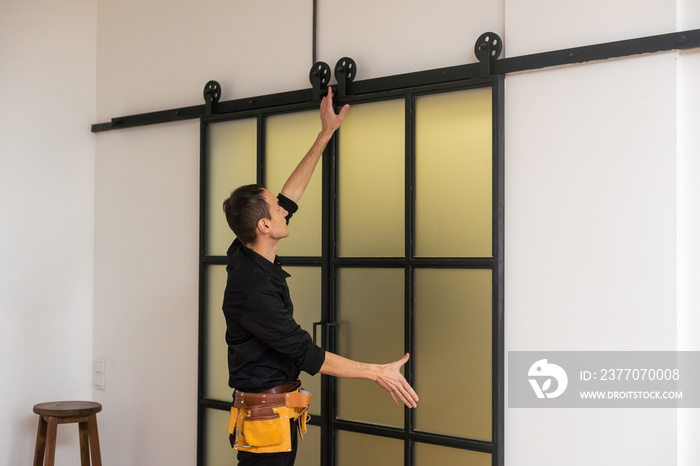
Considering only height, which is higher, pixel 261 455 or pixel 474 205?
pixel 474 205

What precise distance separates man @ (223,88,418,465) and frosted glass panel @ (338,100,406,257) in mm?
422

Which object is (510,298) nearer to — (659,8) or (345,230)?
(345,230)

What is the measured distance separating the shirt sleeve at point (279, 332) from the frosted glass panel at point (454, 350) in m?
0.51

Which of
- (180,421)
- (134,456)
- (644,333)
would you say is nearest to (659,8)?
(644,333)

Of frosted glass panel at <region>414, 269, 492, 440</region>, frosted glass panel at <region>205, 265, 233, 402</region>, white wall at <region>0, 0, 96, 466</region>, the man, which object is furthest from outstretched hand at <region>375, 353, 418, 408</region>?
white wall at <region>0, 0, 96, 466</region>

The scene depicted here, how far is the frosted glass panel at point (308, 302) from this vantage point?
322cm

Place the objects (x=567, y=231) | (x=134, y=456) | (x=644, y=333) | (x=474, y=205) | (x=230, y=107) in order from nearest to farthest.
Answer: (x=644, y=333) → (x=567, y=231) → (x=474, y=205) → (x=230, y=107) → (x=134, y=456)

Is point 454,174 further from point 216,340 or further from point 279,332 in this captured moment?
point 216,340

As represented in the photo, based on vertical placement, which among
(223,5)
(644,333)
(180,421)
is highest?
(223,5)

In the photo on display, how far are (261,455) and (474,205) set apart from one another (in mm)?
1250

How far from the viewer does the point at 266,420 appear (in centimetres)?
264

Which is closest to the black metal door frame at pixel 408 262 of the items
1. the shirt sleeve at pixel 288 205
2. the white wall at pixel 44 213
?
the shirt sleeve at pixel 288 205

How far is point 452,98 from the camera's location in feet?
9.35

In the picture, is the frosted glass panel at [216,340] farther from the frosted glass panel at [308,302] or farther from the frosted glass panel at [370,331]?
the frosted glass panel at [370,331]
